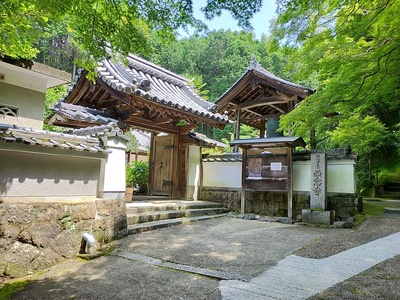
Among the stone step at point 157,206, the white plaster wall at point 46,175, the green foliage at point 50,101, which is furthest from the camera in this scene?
the green foliage at point 50,101

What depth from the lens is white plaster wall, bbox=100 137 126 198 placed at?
5.42 metres

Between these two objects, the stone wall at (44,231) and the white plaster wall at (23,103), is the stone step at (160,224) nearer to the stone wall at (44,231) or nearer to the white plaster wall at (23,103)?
the stone wall at (44,231)

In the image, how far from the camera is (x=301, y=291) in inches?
116

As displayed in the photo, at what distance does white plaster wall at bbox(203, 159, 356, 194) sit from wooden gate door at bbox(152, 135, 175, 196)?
4.75 ft

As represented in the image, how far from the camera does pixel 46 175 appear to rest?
4.59 metres

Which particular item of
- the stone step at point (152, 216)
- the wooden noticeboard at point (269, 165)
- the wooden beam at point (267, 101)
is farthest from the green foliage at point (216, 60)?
the stone step at point (152, 216)

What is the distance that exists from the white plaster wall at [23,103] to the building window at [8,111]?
0.21 ft

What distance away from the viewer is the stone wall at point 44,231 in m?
3.80

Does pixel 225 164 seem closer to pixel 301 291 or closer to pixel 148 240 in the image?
pixel 148 240

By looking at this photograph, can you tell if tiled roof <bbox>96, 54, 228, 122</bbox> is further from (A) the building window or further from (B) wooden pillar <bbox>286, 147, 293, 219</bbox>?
(B) wooden pillar <bbox>286, 147, 293, 219</bbox>

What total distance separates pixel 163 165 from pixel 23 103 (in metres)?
5.00

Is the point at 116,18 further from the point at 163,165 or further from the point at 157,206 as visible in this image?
the point at 163,165

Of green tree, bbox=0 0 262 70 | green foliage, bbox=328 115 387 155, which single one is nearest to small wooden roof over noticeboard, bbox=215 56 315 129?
green foliage, bbox=328 115 387 155

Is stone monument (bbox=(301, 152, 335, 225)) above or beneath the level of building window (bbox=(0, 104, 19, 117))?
beneath
